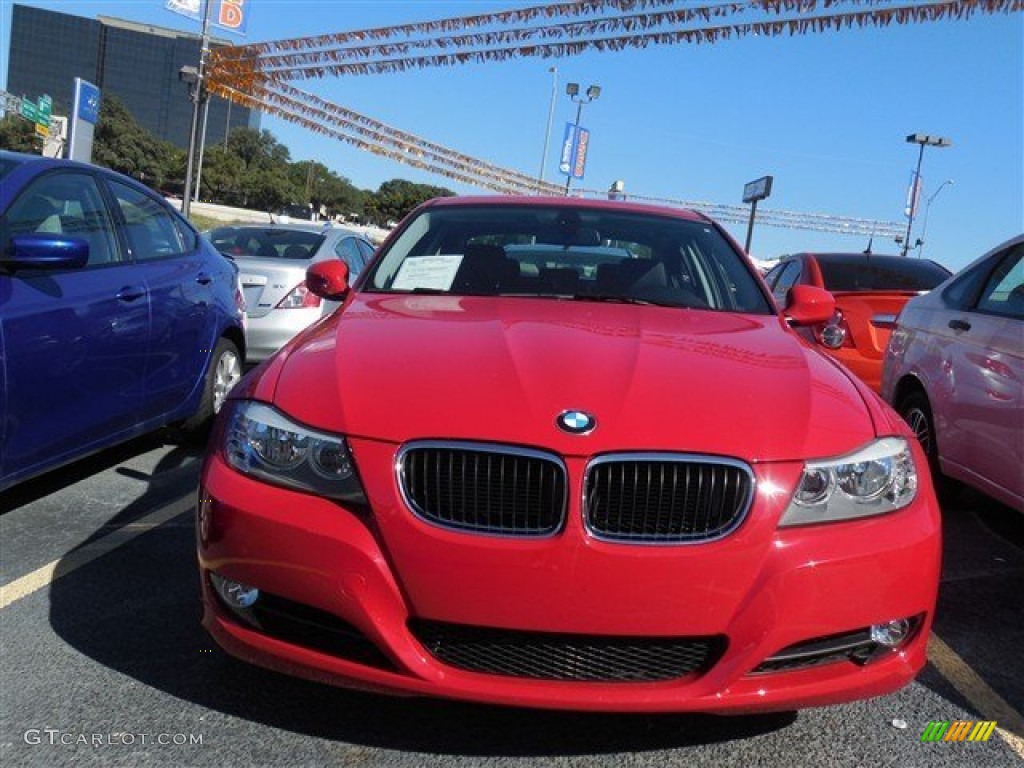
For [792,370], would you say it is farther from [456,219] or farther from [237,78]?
[237,78]

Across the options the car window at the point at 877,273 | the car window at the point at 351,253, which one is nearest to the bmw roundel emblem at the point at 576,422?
the car window at the point at 877,273

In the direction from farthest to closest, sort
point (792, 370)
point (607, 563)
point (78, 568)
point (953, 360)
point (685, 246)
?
point (953, 360) < point (685, 246) < point (78, 568) < point (792, 370) < point (607, 563)

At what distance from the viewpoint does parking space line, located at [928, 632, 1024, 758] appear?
2.49 metres

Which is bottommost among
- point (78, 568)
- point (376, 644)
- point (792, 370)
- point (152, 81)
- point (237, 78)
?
point (78, 568)

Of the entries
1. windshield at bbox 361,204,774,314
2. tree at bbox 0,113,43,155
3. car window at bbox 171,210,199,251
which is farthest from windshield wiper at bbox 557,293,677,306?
tree at bbox 0,113,43,155

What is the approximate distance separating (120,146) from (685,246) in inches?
2924

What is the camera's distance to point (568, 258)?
3789 millimetres

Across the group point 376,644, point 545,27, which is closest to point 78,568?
point 376,644

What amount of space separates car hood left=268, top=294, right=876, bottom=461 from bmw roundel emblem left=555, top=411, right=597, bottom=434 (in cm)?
2

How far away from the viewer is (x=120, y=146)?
6919 centimetres

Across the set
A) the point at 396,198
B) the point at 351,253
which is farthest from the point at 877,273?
the point at 396,198

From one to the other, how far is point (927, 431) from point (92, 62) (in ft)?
349

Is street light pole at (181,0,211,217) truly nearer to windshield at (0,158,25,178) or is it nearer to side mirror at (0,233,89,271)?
windshield at (0,158,25,178)

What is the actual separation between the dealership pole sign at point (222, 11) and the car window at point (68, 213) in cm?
1967
